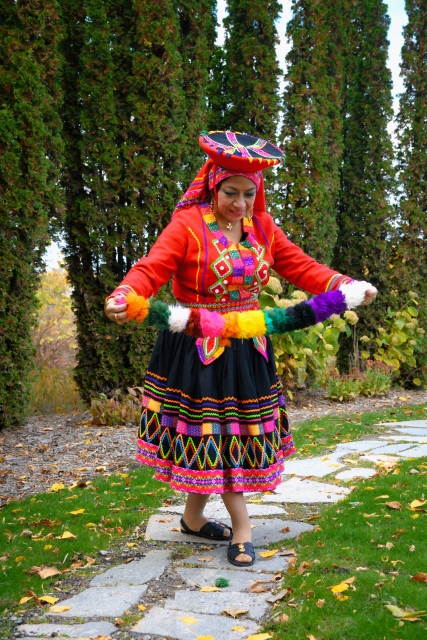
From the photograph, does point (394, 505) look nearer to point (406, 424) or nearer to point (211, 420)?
point (211, 420)

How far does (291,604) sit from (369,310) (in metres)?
7.14

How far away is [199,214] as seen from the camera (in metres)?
2.98

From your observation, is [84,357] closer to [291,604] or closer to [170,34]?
[170,34]

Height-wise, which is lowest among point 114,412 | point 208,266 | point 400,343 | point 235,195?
point 114,412

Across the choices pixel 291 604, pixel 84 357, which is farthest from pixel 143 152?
pixel 291 604

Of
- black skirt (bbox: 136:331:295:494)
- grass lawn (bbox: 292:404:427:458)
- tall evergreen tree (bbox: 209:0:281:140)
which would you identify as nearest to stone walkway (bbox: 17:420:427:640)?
black skirt (bbox: 136:331:295:494)

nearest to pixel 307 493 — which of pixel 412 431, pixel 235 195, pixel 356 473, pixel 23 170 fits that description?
pixel 356 473

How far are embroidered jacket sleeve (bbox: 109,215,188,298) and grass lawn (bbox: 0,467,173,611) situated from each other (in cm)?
124

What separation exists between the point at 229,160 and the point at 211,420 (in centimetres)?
111

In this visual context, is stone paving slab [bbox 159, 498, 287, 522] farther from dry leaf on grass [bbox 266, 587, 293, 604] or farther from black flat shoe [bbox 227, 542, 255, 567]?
dry leaf on grass [bbox 266, 587, 293, 604]

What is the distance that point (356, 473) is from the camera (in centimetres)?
421

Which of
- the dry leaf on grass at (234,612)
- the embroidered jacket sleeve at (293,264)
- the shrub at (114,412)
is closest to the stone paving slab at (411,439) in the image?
the shrub at (114,412)

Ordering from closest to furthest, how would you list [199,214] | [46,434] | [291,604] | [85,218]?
1. [291,604]
2. [199,214]
3. [46,434]
4. [85,218]

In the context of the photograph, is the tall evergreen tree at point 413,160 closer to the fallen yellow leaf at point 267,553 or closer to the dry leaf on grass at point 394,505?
the dry leaf on grass at point 394,505
